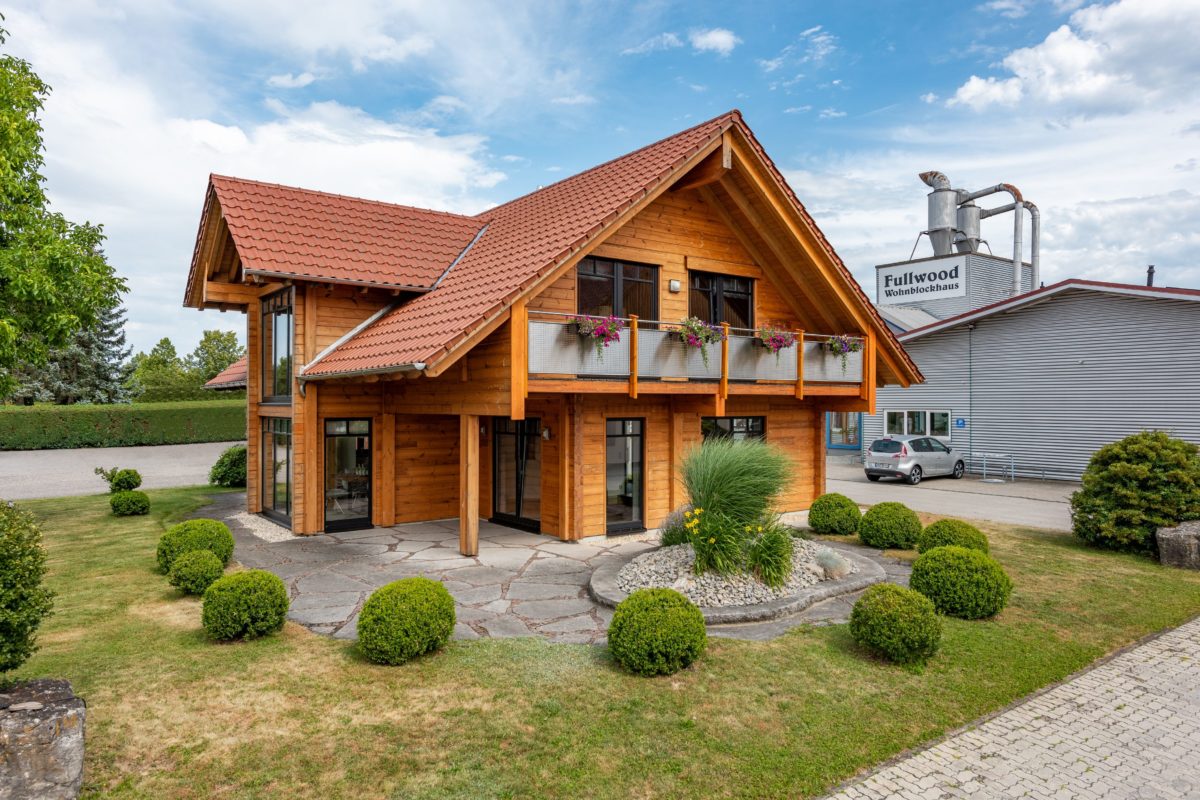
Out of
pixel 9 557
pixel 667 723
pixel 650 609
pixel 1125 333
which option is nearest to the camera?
pixel 9 557

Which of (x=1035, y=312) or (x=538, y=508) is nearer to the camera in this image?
(x=538, y=508)

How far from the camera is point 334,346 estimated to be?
13.5 m

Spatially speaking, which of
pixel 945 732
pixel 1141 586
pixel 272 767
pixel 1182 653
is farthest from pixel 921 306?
pixel 272 767

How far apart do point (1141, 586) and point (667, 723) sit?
8839mm

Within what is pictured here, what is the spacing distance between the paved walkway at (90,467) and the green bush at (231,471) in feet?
5.66

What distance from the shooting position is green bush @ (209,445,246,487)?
70.6 ft

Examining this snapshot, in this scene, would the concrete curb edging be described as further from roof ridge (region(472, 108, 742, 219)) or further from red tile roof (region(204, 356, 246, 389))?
red tile roof (region(204, 356, 246, 389))

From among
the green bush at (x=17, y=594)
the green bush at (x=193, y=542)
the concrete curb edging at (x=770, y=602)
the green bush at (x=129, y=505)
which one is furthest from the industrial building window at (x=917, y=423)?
the green bush at (x=17, y=594)

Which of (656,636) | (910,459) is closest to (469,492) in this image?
(656,636)

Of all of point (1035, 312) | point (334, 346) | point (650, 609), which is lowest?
point (650, 609)

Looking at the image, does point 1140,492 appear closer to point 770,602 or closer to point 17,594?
point 770,602

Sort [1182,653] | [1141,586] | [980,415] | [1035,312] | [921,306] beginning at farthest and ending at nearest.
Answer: [921,306]
[980,415]
[1035,312]
[1141,586]
[1182,653]

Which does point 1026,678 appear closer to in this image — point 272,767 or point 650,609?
point 650,609

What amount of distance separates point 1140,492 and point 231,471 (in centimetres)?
2266
